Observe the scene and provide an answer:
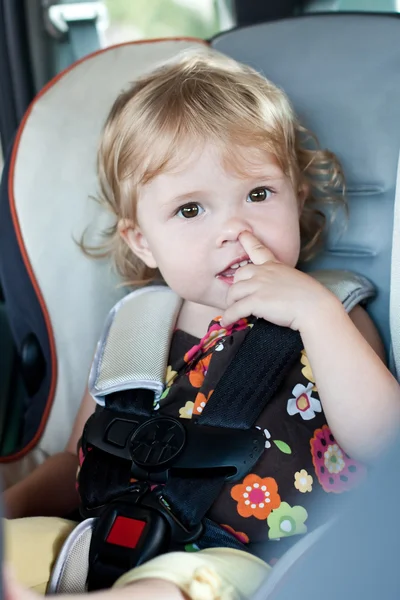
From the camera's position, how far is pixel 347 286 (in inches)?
48.7

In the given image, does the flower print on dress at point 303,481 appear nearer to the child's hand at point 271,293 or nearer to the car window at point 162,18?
the child's hand at point 271,293

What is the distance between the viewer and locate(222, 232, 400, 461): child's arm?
998mm

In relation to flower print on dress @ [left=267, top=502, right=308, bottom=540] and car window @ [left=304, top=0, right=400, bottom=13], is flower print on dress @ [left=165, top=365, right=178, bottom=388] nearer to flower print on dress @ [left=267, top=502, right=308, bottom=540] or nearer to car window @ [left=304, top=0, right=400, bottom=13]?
flower print on dress @ [left=267, top=502, right=308, bottom=540]

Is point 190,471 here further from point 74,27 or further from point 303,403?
point 74,27

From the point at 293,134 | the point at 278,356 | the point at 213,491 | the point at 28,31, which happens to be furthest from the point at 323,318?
the point at 28,31

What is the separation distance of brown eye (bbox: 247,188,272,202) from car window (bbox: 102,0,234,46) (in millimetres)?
780

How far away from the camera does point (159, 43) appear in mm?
1505

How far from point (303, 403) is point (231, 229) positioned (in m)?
0.27

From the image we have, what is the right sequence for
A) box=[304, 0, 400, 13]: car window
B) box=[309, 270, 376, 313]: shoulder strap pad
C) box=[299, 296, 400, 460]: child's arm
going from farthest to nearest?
box=[304, 0, 400, 13]: car window < box=[309, 270, 376, 313]: shoulder strap pad < box=[299, 296, 400, 460]: child's arm

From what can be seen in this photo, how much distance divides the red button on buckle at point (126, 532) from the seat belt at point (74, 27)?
3.75 ft

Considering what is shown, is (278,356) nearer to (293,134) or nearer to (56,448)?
(293,134)

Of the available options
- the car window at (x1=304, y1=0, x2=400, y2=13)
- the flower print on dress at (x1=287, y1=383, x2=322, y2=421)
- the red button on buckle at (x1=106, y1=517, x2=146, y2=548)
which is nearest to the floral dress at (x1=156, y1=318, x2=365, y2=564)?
the flower print on dress at (x1=287, y1=383, x2=322, y2=421)

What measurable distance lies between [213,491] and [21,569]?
0.86 feet

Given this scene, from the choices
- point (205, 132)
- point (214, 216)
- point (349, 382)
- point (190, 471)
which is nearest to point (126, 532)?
point (190, 471)
